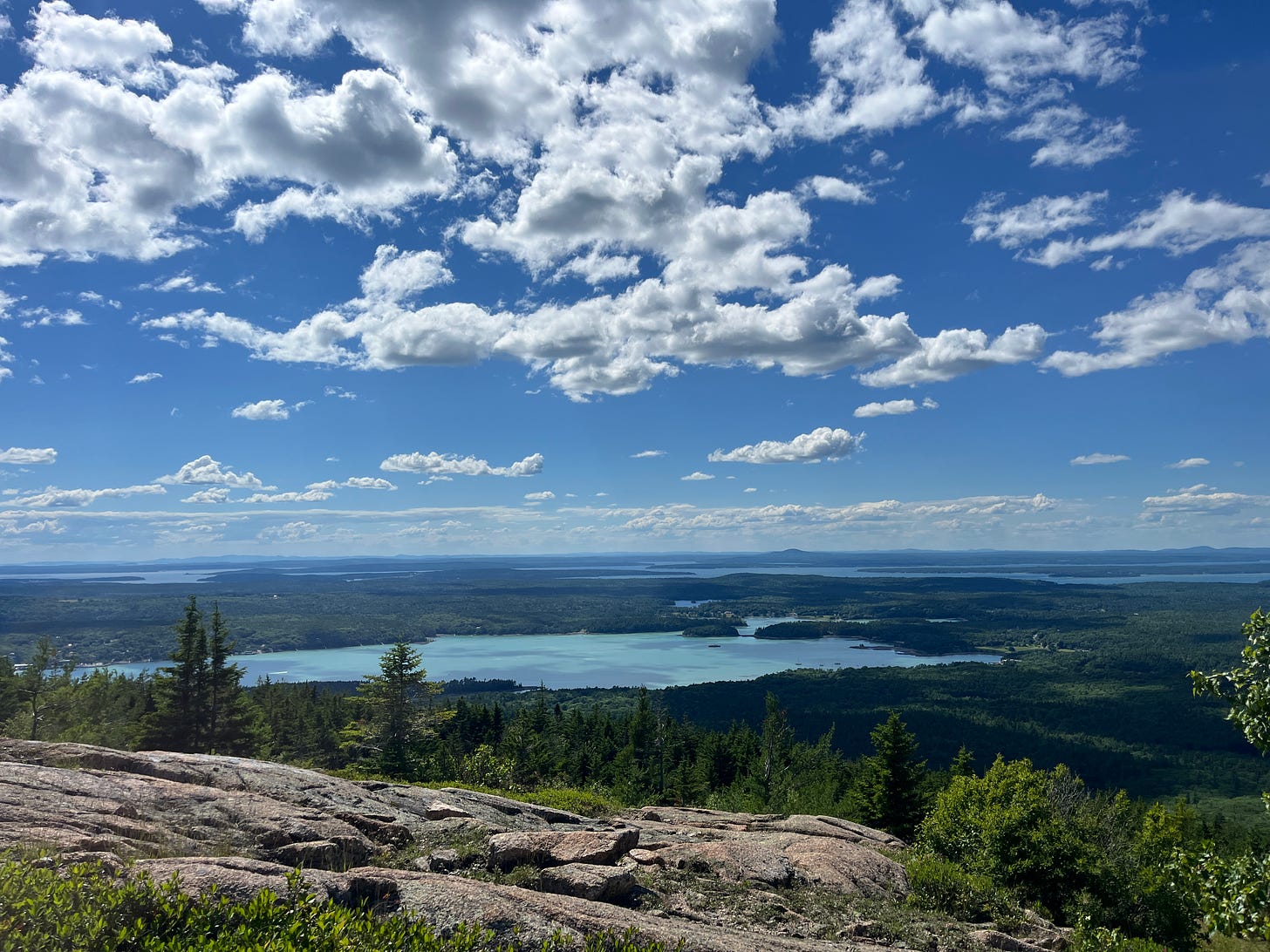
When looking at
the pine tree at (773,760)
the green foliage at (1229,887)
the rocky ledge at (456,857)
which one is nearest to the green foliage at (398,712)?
the rocky ledge at (456,857)

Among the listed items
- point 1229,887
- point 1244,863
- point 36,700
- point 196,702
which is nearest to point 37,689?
point 36,700

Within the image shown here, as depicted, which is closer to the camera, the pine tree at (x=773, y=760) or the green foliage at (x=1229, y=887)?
the green foliage at (x=1229, y=887)

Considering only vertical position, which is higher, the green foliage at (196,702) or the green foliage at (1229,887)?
the green foliage at (1229,887)

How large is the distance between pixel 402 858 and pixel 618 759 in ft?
218

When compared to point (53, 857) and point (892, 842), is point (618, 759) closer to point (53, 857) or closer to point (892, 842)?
point (892, 842)

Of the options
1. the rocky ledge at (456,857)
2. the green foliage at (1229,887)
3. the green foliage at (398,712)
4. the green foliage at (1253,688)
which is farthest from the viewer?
the green foliage at (398,712)

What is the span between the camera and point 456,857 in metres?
14.7

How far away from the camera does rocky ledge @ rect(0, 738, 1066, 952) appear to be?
10.7m

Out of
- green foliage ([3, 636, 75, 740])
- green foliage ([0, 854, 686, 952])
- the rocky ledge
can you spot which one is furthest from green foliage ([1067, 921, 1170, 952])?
green foliage ([3, 636, 75, 740])

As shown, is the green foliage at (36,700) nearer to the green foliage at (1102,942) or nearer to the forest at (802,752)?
the forest at (802,752)

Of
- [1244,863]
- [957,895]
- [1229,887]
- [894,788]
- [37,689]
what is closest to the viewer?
[1229,887]

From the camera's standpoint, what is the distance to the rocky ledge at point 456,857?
35.1 feet

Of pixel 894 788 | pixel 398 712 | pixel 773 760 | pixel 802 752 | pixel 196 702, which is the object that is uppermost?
pixel 398 712

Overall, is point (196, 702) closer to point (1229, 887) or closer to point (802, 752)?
point (1229, 887)
